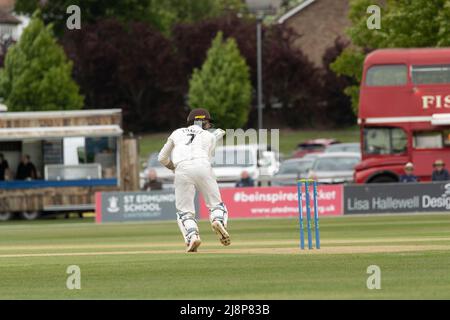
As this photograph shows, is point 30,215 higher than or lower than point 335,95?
lower

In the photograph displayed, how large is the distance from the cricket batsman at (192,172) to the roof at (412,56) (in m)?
20.9

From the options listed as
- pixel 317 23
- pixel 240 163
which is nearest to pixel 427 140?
pixel 240 163

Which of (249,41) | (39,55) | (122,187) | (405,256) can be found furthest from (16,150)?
(249,41)

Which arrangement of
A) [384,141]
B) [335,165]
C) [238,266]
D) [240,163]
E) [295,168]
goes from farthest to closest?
[240,163] → [295,168] → [335,165] → [384,141] → [238,266]

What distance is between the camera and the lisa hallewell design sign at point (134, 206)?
111ft

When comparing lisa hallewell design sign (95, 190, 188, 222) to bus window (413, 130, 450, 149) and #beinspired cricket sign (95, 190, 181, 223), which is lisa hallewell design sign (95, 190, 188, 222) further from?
bus window (413, 130, 450, 149)

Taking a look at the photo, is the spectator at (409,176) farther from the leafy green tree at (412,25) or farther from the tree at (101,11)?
the tree at (101,11)

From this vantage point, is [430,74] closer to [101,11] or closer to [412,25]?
[412,25]

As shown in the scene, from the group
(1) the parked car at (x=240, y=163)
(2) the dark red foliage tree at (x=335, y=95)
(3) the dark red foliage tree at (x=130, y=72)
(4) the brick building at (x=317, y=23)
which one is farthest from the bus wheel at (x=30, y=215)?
(4) the brick building at (x=317, y=23)

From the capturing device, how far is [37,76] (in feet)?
193

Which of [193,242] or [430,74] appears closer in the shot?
[193,242]

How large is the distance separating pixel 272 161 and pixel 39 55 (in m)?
17.5
